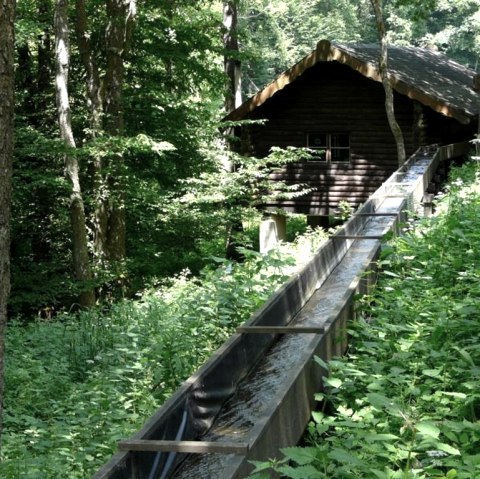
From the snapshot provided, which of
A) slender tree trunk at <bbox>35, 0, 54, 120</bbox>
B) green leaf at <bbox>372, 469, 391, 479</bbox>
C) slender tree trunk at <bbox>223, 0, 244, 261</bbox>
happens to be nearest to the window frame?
slender tree trunk at <bbox>223, 0, 244, 261</bbox>

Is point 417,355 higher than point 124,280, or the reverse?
point 417,355

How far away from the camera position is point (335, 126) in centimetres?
2520

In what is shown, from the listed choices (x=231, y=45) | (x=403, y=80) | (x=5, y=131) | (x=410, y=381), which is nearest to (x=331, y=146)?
(x=403, y=80)

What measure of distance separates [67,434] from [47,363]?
3639 mm

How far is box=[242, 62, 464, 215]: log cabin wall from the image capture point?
24766mm

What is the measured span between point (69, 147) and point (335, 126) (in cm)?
Answer: 1152

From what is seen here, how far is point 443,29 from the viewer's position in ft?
218

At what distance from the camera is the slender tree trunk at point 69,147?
653 inches

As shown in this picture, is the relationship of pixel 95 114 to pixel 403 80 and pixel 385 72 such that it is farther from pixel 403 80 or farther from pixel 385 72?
pixel 403 80

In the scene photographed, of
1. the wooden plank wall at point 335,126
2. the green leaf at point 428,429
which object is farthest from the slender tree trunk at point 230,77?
the green leaf at point 428,429

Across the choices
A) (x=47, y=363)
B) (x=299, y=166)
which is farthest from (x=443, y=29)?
(x=47, y=363)

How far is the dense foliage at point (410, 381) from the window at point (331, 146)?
1570cm

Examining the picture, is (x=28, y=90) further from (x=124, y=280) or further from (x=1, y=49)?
(x=1, y=49)

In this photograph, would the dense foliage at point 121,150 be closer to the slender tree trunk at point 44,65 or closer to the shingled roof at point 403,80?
the slender tree trunk at point 44,65
